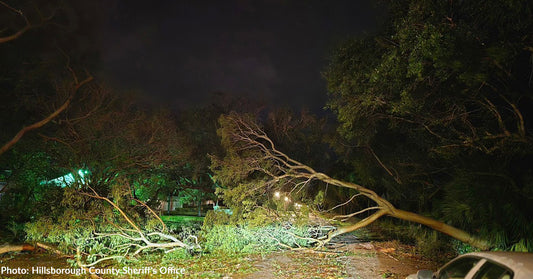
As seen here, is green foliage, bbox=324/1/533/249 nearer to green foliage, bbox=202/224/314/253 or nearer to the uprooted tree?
the uprooted tree

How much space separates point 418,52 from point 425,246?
7068 millimetres

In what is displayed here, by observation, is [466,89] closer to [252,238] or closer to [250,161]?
[250,161]

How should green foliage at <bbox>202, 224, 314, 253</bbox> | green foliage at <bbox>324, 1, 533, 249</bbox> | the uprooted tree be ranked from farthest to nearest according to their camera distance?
the uprooted tree, green foliage at <bbox>202, 224, 314, 253</bbox>, green foliage at <bbox>324, 1, 533, 249</bbox>

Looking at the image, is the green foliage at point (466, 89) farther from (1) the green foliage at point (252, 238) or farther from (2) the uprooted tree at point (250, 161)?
(1) the green foliage at point (252, 238)

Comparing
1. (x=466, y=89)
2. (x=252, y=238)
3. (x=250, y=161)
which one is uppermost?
(x=466, y=89)

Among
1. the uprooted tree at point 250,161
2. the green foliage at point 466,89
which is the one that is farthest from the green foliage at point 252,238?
the green foliage at point 466,89

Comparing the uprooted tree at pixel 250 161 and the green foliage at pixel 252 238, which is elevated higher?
the uprooted tree at pixel 250 161

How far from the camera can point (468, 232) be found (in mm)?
8211

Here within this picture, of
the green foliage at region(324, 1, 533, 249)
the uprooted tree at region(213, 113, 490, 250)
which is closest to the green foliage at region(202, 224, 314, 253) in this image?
the uprooted tree at region(213, 113, 490, 250)

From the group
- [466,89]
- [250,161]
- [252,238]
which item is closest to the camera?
[466,89]

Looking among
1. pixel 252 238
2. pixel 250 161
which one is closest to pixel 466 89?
pixel 250 161

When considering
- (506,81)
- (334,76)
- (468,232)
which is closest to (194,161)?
(334,76)

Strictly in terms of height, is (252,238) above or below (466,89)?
below

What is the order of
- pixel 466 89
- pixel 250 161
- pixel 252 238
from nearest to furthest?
pixel 466 89 < pixel 252 238 < pixel 250 161
